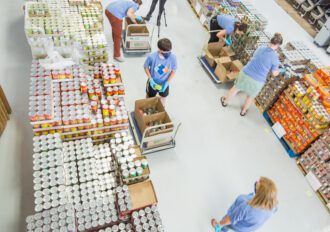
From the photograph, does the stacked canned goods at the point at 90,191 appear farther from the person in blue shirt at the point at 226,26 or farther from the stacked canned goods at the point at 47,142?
the person in blue shirt at the point at 226,26

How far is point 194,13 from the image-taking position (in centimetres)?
963

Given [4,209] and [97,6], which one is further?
[97,6]

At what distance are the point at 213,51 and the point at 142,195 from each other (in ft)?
16.5

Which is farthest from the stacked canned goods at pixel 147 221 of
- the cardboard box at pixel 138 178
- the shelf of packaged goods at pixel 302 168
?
the shelf of packaged goods at pixel 302 168

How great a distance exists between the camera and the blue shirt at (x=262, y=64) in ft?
18.2

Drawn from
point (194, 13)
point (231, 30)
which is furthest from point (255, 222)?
point (194, 13)

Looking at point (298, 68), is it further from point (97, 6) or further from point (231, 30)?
point (97, 6)

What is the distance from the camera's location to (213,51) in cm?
763

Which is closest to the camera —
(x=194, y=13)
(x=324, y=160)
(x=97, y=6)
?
(x=324, y=160)

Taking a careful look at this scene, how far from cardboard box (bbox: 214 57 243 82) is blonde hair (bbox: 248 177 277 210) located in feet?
13.1

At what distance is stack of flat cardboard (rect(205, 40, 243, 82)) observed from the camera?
276 inches

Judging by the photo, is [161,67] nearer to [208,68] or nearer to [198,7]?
[208,68]

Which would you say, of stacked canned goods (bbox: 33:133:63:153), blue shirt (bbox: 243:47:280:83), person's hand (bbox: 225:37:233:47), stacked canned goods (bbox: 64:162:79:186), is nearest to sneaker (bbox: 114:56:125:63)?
person's hand (bbox: 225:37:233:47)

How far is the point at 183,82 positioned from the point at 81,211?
4434 mm
